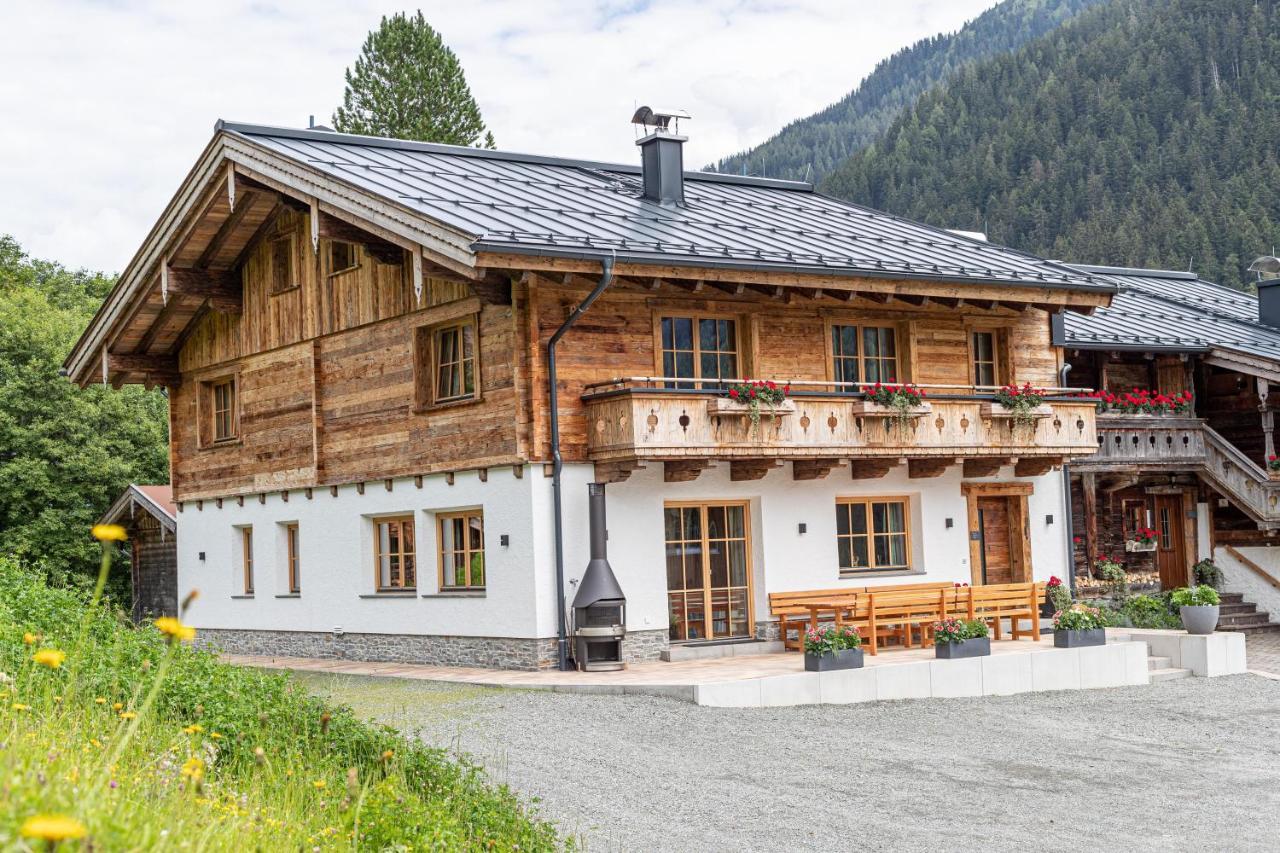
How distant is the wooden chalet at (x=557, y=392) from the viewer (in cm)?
1816

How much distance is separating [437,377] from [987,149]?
82.9 metres

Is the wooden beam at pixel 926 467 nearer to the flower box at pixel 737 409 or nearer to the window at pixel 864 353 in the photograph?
the window at pixel 864 353

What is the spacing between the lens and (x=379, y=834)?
7352 mm

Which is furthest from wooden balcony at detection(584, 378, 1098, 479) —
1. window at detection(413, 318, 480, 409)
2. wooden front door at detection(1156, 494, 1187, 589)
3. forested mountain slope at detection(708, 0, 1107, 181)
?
forested mountain slope at detection(708, 0, 1107, 181)

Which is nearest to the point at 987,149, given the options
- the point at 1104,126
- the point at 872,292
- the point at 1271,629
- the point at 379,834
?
the point at 1104,126

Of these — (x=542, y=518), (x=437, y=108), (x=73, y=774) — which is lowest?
(x=73, y=774)

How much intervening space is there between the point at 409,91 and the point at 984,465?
89.3 feet

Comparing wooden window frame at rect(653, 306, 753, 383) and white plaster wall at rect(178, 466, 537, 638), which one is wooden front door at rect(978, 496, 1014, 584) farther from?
white plaster wall at rect(178, 466, 537, 638)

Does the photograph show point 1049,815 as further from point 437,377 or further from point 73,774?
point 437,377

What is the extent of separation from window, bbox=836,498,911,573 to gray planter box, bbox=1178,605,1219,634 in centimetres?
364

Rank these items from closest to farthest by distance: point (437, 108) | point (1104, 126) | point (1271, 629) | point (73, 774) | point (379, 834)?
point (73, 774) < point (379, 834) < point (1271, 629) < point (437, 108) < point (1104, 126)

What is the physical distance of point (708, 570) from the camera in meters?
19.3

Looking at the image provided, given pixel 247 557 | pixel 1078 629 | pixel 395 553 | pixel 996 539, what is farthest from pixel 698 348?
pixel 247 557

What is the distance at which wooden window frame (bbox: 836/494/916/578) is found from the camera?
20562 mm
